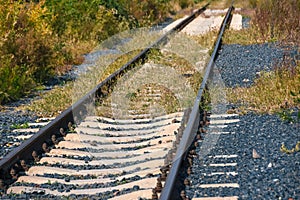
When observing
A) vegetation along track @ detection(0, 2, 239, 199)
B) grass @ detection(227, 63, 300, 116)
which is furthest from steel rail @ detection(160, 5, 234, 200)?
grass @ detection(227, 63, 300, 116)

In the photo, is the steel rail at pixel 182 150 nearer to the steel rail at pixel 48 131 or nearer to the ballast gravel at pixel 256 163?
the ballast gravel at pixel 256 163

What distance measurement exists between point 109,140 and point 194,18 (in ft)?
56.1

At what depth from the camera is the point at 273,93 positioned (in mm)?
7137

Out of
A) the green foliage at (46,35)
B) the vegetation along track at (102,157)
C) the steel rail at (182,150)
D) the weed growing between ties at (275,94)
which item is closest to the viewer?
the steel rail at (182,150)

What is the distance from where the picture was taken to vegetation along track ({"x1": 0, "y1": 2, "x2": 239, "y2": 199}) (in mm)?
4688

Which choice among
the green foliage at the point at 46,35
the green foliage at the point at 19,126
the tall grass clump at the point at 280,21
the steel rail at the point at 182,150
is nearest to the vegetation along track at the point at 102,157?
the steel rail at the point at 182,150

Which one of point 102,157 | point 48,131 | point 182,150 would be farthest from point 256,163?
point 48,131

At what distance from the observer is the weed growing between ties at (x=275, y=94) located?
6684 millimetres

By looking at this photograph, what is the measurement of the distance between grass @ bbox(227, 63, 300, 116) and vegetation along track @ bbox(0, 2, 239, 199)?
650 millimetres

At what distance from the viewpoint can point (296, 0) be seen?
49.3 ft

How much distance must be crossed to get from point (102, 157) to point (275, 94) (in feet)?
8.39

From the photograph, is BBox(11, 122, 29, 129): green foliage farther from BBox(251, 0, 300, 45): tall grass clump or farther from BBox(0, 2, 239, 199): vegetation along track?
BBox(251, 0, 300, 45): tall grass clump

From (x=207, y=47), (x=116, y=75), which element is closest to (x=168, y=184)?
(x=116, y=75)

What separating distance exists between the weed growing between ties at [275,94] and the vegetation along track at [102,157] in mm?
661
